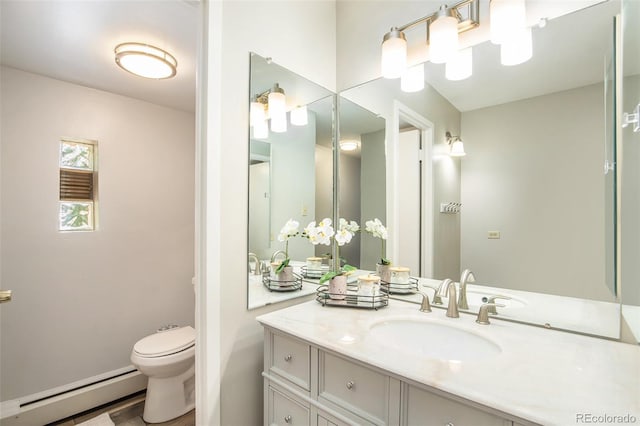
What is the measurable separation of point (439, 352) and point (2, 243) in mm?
2799

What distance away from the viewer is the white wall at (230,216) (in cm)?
117

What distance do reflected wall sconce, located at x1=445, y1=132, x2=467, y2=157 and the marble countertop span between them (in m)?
0.75

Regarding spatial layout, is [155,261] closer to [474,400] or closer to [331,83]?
[331,83]

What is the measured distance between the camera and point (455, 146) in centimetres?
136

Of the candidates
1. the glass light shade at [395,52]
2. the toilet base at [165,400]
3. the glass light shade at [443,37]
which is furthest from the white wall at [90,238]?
the glass light shade at [443,37]

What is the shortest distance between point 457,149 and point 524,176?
0.30 metres

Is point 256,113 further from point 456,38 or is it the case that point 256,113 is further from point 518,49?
point 518,49

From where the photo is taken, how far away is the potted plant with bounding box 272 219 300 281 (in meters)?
1.50

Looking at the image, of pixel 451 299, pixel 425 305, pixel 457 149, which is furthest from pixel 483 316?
pixel 457 149

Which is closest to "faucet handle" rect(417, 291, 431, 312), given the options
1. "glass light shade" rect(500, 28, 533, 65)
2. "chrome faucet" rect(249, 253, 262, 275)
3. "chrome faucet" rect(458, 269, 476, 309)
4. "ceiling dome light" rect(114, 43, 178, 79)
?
"chrome faucet" rect(458, 269, 476, 309)

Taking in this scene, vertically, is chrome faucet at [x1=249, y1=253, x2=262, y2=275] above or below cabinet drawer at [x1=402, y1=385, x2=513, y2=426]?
above

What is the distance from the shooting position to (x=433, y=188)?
57.0 inches

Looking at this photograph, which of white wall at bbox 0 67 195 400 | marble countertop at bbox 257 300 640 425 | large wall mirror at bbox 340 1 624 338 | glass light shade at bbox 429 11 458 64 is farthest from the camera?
white wall at bbox 0 67 195 400

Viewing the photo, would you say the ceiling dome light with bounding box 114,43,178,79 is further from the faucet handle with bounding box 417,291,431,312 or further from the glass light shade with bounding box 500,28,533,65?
the faucet handle with bounding box 417,291,431,312
